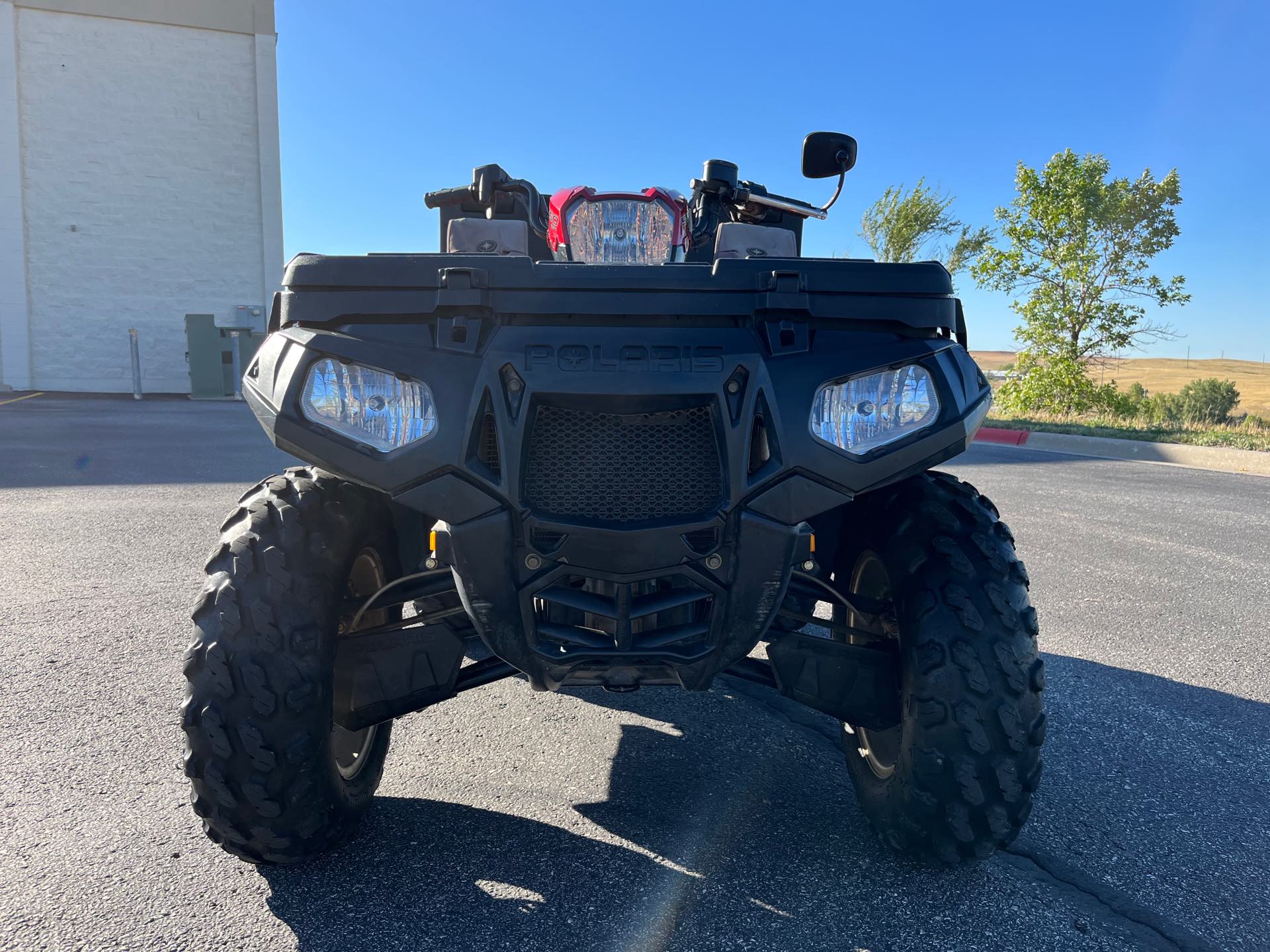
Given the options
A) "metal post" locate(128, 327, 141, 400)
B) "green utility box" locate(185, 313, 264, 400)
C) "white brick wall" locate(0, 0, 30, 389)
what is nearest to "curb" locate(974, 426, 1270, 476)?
"green utility box" locate(185, 313, 264, 400)

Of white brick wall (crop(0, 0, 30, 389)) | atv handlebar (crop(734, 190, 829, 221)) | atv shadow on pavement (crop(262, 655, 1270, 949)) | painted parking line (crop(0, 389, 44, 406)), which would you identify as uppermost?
white brick wall (crop(0, 0, 30, 389))

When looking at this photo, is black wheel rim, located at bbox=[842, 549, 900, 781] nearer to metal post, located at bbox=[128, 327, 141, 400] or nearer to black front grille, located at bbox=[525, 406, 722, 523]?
black front grille, located at bbox=[525, 406, 722, 523]

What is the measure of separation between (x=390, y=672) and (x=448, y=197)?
205cm

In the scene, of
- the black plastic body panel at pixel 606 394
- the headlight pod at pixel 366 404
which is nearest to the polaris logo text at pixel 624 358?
the black plastic body panel at pixel 606 394

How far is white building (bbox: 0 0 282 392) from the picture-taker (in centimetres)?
2055

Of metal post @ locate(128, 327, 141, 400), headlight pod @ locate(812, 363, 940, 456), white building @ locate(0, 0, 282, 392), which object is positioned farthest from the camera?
white building @ locate(0, 0, 282, 392)

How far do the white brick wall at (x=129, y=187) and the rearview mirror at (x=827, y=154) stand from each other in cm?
2298

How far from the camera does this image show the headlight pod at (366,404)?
1.74 metres

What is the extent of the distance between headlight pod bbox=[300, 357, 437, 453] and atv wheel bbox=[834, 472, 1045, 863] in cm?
116

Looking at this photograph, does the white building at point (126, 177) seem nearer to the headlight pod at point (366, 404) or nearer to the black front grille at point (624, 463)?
the headlight pod at point (366, 404)

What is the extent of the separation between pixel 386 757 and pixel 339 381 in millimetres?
1359

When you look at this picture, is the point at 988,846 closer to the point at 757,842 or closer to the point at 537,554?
the point at 757,842

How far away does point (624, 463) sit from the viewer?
1785 millimetres

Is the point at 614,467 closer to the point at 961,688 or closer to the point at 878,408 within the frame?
the point at 878,408
